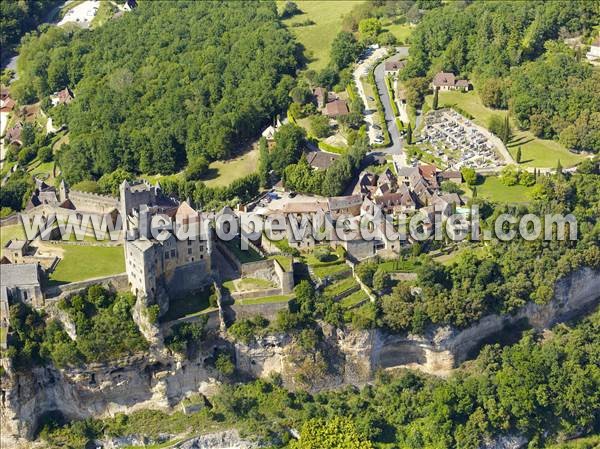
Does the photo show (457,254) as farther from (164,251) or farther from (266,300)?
(164,251)

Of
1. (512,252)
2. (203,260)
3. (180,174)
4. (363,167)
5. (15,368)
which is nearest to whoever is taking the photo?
(15,368)

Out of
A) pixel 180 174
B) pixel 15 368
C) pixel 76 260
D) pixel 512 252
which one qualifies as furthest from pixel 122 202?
pixel 512 252

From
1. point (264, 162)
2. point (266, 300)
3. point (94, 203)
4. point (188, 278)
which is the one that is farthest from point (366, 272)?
point (264, 162)

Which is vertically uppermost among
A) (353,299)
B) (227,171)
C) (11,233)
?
(11,233)

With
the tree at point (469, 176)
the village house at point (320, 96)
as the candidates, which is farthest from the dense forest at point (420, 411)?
the village house at point (320, 96)

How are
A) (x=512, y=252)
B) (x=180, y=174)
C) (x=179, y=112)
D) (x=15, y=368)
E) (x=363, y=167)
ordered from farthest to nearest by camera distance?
1. (x=179, y=112)
2. (x=180, y=174)
3. (x=363, y=167)
4. (x=512, y=252)
5. (x=15, y=368)

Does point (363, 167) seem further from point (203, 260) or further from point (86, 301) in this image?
point (86, 301)

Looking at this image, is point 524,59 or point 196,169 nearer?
point 196,169

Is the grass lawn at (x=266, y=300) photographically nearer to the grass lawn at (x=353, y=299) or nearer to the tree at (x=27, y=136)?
the grass lawn at (x=353, y=299)
